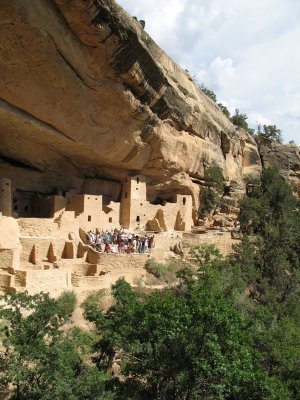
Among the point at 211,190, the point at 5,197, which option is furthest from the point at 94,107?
the point at 211,190

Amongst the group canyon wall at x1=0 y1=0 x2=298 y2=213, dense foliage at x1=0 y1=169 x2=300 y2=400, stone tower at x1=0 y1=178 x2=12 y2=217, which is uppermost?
canyon wall at x1=0 y1=0 x2=298 y2=213

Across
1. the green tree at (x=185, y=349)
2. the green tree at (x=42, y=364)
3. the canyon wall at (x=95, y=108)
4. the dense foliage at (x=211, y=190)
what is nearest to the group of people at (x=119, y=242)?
the canyon wall at (x=95, y=108)

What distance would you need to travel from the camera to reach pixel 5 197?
51.7 feet

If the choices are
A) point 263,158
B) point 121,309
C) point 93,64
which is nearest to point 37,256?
point 121,309

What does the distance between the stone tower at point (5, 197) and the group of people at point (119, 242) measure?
125 inches

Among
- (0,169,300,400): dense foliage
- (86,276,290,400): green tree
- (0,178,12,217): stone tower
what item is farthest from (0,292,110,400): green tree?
(0,178,12,217): stone tower

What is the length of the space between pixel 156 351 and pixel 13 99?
8841 mm

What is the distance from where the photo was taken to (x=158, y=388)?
10.9 meters

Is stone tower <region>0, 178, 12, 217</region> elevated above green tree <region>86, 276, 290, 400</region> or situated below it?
above

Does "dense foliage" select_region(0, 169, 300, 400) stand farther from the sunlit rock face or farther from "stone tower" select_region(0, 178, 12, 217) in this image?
the sunlit rock face

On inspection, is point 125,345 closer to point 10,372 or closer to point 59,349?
point 59,349

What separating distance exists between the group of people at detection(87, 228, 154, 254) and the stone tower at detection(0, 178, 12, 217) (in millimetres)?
3172

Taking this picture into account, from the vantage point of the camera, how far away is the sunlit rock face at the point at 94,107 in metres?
11.9

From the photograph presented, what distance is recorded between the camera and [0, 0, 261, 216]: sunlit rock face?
39.1 feet
